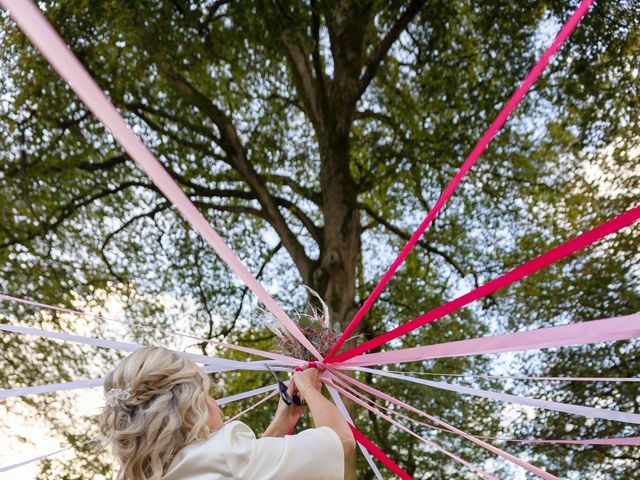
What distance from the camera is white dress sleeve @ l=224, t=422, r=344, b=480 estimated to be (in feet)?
6.82

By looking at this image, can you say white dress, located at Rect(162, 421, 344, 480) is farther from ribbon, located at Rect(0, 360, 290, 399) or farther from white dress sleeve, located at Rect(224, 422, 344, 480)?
ribbon, located at Rect(0, 360, 290, 399)

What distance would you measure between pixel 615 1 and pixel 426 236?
406cm

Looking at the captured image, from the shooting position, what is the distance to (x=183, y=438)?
2170 millimetres

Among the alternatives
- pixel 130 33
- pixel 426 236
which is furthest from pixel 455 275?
pixel 130 33

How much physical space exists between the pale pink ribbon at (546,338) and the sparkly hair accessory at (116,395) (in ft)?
4.06

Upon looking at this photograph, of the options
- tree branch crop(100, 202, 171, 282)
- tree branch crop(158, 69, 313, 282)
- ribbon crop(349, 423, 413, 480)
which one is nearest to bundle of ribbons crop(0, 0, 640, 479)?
ribbon crop(349, 423, 413, 480)

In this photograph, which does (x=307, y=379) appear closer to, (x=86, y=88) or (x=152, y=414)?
(x=152, y=414)

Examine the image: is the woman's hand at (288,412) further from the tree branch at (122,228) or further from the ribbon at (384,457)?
the tree branch at (122,228)

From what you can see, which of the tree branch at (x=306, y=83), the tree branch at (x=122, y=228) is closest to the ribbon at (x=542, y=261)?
the tree branch at (x=306, y=83)

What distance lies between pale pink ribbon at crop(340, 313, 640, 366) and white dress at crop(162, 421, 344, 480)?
0.77m

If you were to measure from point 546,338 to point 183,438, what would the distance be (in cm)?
131

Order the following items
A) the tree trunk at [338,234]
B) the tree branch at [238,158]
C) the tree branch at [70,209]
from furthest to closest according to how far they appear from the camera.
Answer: the tree branch at [70,209]
the tree branch at [238,158]
the tree trunk at [338,234]

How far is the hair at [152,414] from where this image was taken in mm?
2139

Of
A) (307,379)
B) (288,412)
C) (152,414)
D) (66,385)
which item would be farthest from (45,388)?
(152,414)
